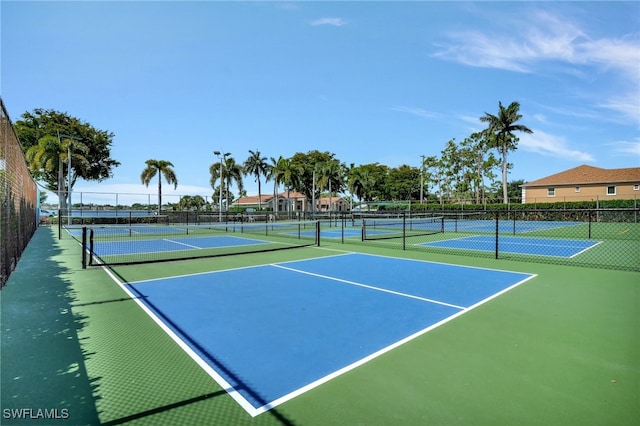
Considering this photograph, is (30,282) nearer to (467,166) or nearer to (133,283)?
(133,283)

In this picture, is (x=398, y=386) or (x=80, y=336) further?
(x=80, y=336)

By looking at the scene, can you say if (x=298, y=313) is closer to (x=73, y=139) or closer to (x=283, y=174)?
(x=73, y=139)

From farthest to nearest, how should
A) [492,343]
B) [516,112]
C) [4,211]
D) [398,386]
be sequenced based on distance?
[516,112] < [4,211] < [492,343] < [398,386]

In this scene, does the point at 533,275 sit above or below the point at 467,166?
below

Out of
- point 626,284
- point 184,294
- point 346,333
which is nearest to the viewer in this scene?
point 346,333

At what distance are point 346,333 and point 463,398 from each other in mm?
1845

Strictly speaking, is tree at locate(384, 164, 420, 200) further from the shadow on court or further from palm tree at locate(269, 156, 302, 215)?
the shadow on court

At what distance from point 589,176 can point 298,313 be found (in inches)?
2033

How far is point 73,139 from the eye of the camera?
35719 mm

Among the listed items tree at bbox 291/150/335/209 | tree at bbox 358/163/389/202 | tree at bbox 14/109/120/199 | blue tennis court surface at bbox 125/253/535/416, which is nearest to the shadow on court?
blue tennis court surface at bbox 125/253/535/416

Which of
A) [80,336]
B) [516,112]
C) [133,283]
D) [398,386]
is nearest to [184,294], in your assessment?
[133,283]

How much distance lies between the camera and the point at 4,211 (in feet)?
20.6

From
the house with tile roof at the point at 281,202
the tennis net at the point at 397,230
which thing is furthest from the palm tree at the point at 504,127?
the house with tile roof at the point at 281,202

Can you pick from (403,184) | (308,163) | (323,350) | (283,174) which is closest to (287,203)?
(308,163)
